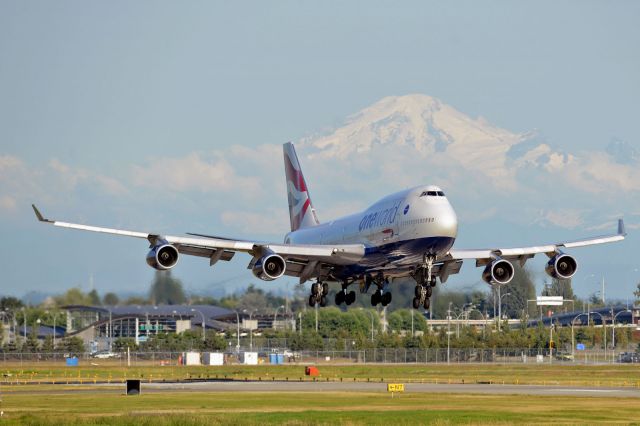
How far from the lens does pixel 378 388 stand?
99250 millimetres

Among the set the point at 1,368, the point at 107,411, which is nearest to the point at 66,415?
the point at 107,411

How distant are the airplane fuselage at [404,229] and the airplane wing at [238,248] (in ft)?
3.73

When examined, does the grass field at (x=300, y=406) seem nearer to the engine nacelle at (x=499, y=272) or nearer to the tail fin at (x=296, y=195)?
the engine nacelle at (x=499, y=272)

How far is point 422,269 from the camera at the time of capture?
3307 inches

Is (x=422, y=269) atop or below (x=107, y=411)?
atop

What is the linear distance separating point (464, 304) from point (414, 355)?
43.9 metres

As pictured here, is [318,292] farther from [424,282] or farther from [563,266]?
[563,266]

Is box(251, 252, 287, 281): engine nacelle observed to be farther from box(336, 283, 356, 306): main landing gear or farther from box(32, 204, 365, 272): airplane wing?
box(336, 283, 356, 306): main landing gear

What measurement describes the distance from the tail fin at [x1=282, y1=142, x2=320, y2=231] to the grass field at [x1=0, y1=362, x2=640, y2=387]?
16.5 metres

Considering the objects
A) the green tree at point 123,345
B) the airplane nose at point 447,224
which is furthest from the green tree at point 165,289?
the airplane nose at point 447,224

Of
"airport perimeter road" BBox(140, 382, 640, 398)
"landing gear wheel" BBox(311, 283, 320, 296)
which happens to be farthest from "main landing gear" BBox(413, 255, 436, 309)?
"airport perimeter road" BBox(140, 382, 640, 398)

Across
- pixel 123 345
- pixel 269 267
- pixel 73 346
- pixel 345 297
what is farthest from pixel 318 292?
pixel 123 345

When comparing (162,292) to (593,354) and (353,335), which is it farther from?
(593,354)

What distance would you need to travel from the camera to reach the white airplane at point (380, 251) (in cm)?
8106
